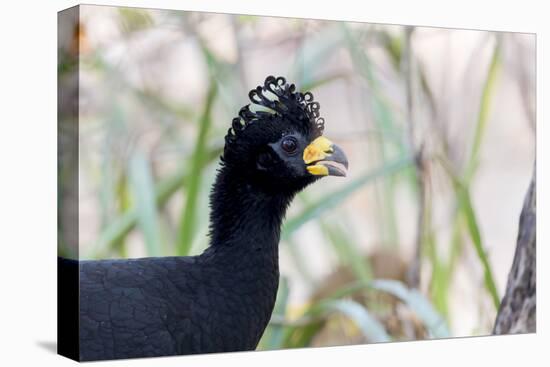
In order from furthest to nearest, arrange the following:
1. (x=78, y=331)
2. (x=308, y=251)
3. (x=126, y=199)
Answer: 1. (x=308, y=251)
2. (x=126, y=199)
3. (x=78, y=331)

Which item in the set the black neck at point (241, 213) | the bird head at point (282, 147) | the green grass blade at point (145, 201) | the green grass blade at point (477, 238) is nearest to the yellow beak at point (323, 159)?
the bird head at point (282, 147)

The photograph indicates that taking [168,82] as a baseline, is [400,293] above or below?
below

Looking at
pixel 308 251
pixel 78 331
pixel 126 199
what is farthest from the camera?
pixel 308 251

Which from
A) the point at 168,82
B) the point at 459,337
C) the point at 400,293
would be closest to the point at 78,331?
the point at 168,82

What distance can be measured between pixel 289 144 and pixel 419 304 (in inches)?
47.2

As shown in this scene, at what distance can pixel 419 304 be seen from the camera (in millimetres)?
5090

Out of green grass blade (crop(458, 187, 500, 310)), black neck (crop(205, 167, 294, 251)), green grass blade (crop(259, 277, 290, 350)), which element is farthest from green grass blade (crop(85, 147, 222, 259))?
green grass blade (crop(458, 187, 500, 310))

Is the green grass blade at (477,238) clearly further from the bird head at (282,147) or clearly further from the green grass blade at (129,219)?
the green grass blade at (129,219)

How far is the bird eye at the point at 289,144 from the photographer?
4301 mm

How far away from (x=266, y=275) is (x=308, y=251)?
55 centimetres

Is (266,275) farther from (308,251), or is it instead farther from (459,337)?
(459,337)

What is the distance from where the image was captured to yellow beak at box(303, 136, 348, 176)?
432 cm

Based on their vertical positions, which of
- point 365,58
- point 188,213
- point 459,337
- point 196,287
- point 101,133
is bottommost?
point 459,337

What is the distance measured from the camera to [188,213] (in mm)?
4586
